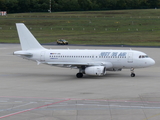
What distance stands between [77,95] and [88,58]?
549 inches

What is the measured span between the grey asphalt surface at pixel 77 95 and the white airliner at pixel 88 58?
4.65ft

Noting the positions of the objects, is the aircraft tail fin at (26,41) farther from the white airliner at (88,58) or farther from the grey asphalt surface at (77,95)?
the grey asphalt surface at (77,95)

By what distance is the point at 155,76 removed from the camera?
160 ft

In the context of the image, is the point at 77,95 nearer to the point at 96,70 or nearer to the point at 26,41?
the point at 96,70

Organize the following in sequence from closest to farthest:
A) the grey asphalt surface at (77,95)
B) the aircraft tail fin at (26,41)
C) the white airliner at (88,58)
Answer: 1. the grey asphalt surface at (77,95)
2. the white airliner at (88,58)
3. the aircraft tail fin at (26,41)

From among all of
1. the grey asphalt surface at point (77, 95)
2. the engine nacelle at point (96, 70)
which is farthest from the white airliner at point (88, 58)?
the grey asphalt surface at point (77, 95)

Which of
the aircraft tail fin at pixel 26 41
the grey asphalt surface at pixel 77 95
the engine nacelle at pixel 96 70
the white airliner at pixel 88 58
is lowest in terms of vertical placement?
the grey asphalt surface at pixel 77 95

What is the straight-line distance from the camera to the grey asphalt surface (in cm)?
2810

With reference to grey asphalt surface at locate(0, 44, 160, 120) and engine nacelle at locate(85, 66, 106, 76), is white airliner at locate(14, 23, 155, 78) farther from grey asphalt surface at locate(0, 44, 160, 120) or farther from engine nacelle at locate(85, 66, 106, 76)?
grey asphalt surface at locate(0, 44, 160, 120)

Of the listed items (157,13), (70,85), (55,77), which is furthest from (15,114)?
(157,13)

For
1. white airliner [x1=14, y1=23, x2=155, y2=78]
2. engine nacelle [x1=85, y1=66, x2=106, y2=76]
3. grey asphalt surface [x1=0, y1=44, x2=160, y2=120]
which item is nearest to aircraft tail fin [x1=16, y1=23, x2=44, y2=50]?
white airliner [x1=14, y1=23, x2=155, y2=78]

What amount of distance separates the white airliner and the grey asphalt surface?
142 centimetres

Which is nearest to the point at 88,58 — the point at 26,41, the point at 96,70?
the point at 96,70

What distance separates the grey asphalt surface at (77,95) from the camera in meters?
28.1
